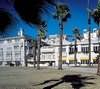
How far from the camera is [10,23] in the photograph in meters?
10.3

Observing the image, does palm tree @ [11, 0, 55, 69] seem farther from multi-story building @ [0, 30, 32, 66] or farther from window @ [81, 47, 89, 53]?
multi-story building @ [0, 30, 32, 66]

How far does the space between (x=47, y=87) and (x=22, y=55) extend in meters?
101

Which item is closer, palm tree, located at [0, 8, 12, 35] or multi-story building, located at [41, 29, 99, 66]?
palm tree, located at [0, 8, 12, 35]

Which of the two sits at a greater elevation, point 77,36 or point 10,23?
point 77,36

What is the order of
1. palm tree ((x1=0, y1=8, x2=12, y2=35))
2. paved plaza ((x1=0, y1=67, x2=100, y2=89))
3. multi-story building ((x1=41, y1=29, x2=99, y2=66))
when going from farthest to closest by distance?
multi-story building ((x1=41, y1=29, x2=99, y2=66))
paved plaza ((x1=0, y1=67, x2=100, y2=89))
palm tree ((x1=0, y1=8, x2=12, y2=35))

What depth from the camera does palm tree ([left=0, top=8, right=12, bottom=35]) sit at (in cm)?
1022

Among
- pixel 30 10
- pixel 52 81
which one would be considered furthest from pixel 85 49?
pixel 30 10

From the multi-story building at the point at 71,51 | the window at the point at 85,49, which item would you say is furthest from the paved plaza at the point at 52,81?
the window at the point at 85,49

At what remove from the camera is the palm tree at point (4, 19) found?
10221 mm

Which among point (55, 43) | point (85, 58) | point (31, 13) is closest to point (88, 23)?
point (85, 58)

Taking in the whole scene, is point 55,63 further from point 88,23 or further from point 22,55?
point 88,23

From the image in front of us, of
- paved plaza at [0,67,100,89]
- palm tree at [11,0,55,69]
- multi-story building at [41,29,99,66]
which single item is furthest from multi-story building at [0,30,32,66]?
palm tree at [11,0,55,69]

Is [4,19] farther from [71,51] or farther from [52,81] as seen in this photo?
[71,51]

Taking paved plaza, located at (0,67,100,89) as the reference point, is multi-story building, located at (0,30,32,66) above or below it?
above
